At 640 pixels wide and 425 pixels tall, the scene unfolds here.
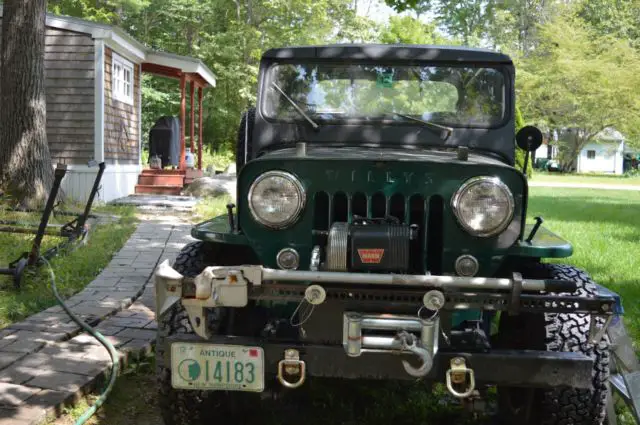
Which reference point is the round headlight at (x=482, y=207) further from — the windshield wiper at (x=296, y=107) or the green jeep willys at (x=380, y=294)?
the windshield wiper at (x=296, y=107)

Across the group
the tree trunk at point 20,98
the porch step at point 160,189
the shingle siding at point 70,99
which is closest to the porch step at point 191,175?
the porch step at point 160,189

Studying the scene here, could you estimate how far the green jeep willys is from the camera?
8.73 feet

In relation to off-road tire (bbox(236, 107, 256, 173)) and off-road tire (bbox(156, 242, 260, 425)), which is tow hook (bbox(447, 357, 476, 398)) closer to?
off-road tire (bbox(156, 242, 260, 425))

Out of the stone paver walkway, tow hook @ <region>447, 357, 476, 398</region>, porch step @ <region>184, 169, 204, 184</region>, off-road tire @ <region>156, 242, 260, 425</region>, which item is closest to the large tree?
porch step @ <region>184, 169, 204, 184</region>

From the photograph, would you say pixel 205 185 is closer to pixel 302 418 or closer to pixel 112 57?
pixel 112 57

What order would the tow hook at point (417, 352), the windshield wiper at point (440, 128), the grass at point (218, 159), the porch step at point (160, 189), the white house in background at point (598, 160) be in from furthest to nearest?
the white house in background at point (598, 160) < the grass at point (218, 159) < the porch step at point (160, 189) < the windshield wiper at point (440, 128) < the tow hook at point (417, 352)

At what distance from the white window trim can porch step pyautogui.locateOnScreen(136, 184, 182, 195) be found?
208 centimetres

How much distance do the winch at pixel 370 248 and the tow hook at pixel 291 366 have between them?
0.37 meters

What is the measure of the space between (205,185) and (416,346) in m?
13.7

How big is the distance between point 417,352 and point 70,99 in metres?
13.4

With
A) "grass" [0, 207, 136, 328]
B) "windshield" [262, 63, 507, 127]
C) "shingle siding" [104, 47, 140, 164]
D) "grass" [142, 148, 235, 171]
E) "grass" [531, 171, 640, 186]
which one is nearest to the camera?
"windshield" [262, 63, 507, 127]

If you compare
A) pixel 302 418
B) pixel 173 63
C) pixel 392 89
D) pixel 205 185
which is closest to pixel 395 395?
pixel 302 418

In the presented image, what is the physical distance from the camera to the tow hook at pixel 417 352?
Answer: 260 centimetres

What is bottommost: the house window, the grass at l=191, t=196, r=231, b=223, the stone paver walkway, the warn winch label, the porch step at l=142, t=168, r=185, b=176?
the stone paver walkway
